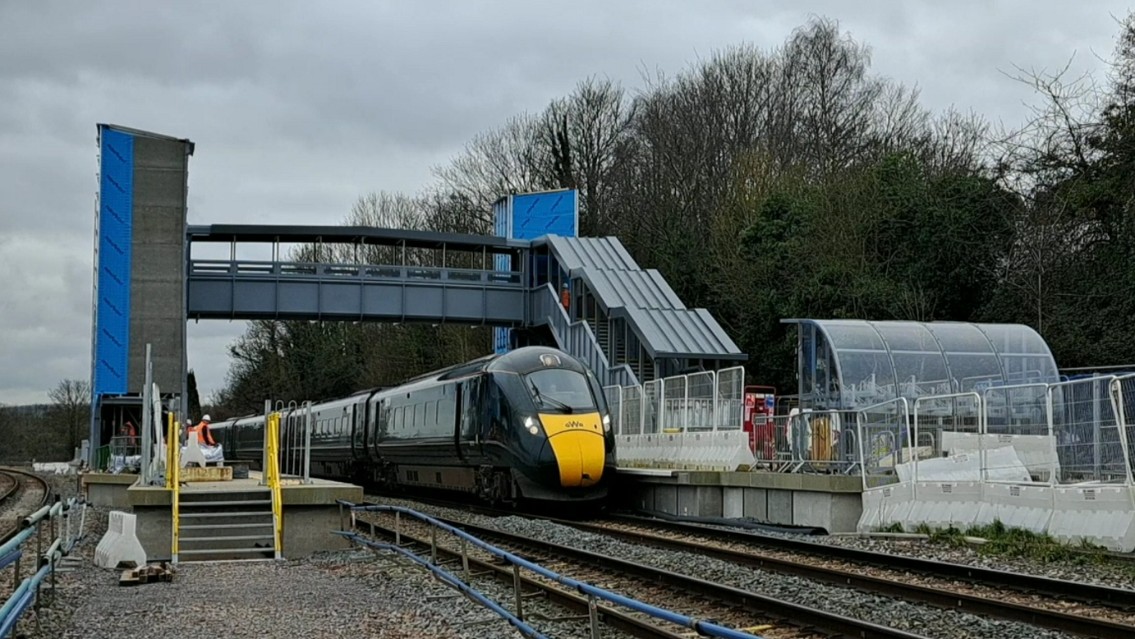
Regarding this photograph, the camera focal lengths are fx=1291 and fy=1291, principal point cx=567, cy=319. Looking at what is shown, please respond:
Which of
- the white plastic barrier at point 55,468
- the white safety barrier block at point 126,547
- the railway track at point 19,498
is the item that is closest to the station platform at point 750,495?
the white safety barrier block at point 126,547

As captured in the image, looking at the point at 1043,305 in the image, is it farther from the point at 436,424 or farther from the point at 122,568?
the point at 122,568

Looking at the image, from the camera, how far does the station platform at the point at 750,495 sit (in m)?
19.2

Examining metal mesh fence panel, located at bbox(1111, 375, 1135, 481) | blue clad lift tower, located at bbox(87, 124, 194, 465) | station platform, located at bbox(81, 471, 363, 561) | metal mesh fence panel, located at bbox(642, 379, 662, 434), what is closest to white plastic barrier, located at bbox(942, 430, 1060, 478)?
metal mesh fence panel, located at bbox(1111, 375, 1135, 481)

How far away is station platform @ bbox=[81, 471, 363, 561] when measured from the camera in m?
17.3

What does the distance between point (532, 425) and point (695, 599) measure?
35.2ft

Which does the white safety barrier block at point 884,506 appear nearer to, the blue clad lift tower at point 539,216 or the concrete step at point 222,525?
the concrete step at point 222,525

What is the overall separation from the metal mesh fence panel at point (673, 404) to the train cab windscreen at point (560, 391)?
237 cm

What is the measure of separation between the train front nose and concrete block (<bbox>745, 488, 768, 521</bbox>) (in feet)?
9.02

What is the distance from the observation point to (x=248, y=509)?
18.3m

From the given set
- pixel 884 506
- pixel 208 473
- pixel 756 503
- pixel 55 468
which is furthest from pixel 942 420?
pixel 55 468

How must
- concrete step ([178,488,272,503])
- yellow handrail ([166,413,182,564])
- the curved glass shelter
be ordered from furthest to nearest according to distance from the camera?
the curved glass shelter → concrete step ([178,488,272,503]) → yellow handrail ([166,413,182,564])

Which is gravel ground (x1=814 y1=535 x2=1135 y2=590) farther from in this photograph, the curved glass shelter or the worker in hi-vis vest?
the worker in hi-vis vest

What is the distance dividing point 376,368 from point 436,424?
38.9 metres

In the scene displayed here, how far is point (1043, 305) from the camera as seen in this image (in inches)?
1355
